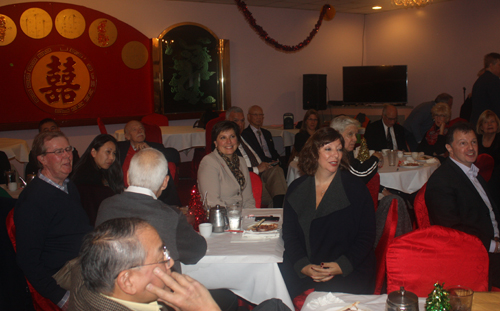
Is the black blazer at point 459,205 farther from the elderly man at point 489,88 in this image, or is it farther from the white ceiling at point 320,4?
the white ceiling at point 320,4

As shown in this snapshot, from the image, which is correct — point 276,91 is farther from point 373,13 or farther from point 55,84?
point 55,84

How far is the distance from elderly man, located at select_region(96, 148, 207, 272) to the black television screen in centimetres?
864

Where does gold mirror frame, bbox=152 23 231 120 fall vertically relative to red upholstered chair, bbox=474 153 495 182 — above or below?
above

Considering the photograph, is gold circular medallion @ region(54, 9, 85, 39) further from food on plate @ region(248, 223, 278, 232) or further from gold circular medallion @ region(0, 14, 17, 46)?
food on plate @ region(248, 223, 278, 232)

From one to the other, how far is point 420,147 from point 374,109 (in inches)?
166

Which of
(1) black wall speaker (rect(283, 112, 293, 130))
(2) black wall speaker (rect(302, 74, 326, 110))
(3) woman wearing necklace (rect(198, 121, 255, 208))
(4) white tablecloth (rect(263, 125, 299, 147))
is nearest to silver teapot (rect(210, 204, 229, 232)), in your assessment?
(3) woman wearing necklace (rect(198, 121, 255, 208))

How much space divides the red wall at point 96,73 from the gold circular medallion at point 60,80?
0.08m

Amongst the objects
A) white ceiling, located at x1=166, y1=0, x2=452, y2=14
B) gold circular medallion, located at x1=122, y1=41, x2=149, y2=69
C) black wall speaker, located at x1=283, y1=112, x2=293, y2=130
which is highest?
white ceiling, located at x1=166, y1=0, x2=452, y2=14

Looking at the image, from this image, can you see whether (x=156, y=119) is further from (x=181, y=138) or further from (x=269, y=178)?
(x=269, y=178)

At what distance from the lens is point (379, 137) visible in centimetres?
578

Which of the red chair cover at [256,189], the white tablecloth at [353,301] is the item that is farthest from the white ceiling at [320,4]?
the white tablecloth at [353,301]

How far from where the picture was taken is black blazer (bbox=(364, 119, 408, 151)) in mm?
5777

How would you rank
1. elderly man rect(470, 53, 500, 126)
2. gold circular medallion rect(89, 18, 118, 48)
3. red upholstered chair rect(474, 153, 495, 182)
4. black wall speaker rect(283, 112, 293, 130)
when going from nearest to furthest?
red upholstered chair rect(474, 153, 495, 182), elderly man rect(470, 53, 500, 126), gold circular medallion rect(89, 18, 118, 48), black wall speaker rect(283, 112, 293, 130)

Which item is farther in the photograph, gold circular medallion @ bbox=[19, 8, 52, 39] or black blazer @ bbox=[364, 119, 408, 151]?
gold circular medallion @ bbox=[19, 8, 52, 39]
